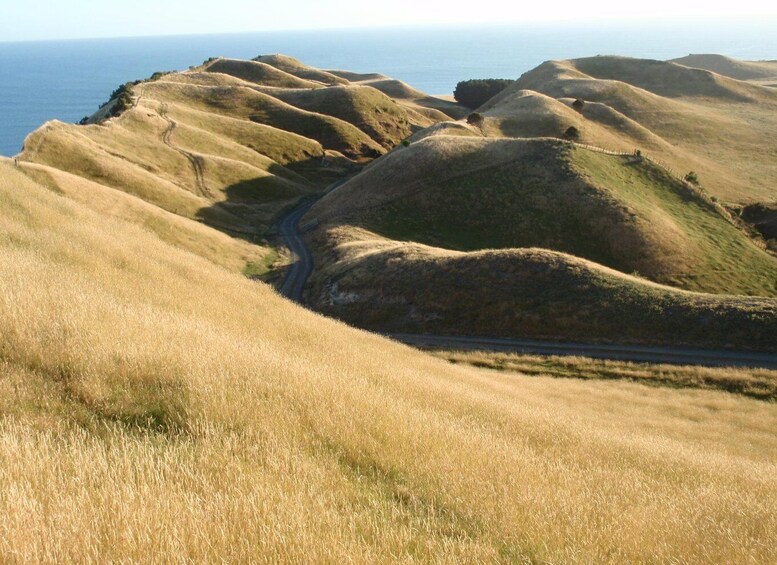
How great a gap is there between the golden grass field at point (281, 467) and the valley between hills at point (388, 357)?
0.04 metres

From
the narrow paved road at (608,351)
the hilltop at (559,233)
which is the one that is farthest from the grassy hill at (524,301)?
the narrow paved road at (608,351)

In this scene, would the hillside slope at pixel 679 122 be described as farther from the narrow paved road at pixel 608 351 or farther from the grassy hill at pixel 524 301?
the narrow paved road at pixel 608 351

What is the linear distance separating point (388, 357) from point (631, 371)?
60.0 feet

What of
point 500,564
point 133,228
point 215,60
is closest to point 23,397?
point 500,564

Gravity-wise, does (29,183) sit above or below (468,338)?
above

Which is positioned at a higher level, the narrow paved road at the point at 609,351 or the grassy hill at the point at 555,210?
the grassy hill at the point at 555,210

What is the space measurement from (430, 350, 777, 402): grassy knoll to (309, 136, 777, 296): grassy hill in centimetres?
2015

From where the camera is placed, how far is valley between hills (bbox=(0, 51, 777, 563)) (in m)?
6.05

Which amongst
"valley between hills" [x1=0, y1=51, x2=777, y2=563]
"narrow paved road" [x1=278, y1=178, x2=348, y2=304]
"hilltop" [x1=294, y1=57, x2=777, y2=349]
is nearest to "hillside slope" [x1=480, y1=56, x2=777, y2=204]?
"hilltop" [x1=294, y1=57, x2=777, y2=349]

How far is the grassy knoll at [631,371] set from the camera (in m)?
31.3

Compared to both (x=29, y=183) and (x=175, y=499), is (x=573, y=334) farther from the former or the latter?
(x=175, y=499)

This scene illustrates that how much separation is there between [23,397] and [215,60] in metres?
171

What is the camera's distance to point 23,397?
25.3 ft

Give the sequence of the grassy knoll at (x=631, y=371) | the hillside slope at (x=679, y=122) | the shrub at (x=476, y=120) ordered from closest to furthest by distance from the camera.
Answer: the grassy knoll at (x=631, y=371) → the hillside slope at (x=679, y=122) → the shrub at (x=476, y=120)
